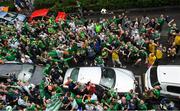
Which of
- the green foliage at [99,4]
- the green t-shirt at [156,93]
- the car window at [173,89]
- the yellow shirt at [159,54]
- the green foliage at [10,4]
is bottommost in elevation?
the green t-shirt at [156,93]

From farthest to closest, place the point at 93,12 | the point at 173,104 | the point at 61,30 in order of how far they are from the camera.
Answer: the point at 93,12 → the point at 61,30 → the point at 173,104

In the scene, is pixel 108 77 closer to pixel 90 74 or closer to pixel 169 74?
pixel 90 74

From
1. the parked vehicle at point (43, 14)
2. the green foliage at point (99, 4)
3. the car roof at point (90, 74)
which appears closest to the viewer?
the car roof at point (90, 74)

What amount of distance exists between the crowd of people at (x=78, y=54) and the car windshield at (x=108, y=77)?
518mm

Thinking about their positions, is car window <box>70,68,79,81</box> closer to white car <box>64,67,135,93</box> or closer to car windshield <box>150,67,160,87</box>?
white car <box>64,67,135,93</box>

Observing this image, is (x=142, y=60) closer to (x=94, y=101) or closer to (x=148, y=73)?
(x=148, y=73)

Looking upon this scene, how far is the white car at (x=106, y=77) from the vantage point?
60.6 feet

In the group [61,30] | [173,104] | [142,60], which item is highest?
[61,30]

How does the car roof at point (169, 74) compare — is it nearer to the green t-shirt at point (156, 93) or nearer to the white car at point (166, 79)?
the white car at point (166, 79)

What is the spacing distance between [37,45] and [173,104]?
8795mm

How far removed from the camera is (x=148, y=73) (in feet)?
61.6

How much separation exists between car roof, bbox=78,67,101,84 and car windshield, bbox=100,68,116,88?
0.66 ft

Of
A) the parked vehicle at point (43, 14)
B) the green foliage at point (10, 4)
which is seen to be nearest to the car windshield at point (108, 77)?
the parked vehicle at point (43, 14)

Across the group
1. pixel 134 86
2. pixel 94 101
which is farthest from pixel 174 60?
pixel 94 101
